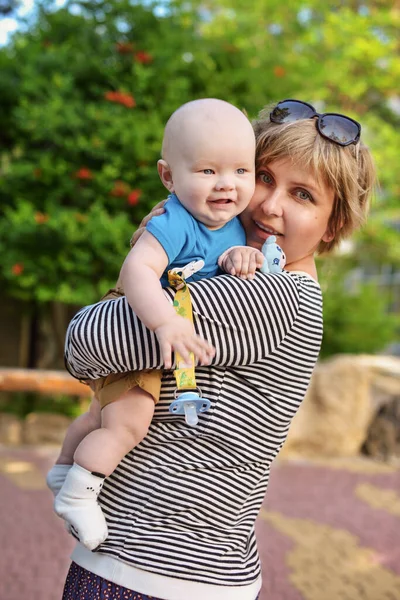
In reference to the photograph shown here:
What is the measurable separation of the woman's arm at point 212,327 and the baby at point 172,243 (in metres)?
0.06

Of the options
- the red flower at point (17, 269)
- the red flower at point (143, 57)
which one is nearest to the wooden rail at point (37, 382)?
the red flower at point (17, 269)

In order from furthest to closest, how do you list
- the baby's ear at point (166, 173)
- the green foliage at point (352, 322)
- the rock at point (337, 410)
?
1. the green foliage at point (352, 322)
2. the rock at point (337, 410)
3. the baby's ear at point (166, 173)

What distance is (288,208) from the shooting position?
173 cm

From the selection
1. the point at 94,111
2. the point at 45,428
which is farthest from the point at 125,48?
the point at 45,428

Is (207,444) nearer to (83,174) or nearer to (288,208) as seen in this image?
(288,208)

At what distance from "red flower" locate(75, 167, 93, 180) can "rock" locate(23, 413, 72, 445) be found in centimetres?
249

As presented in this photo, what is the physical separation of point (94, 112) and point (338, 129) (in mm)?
6546

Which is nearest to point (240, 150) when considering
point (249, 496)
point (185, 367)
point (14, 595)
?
point (185, 367)

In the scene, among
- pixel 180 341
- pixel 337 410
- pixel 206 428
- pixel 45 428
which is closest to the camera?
pixel 180 341

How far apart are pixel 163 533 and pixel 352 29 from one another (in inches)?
428

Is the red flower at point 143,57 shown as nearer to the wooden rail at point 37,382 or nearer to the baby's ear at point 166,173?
the wooden rail at point 37,382

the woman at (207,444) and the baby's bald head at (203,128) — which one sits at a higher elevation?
the baby's bald head at (203,128)

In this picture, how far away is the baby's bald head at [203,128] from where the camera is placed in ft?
5.32

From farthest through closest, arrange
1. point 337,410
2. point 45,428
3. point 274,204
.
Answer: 1. point 337,410
2. point 45,428
3. point 274,204
